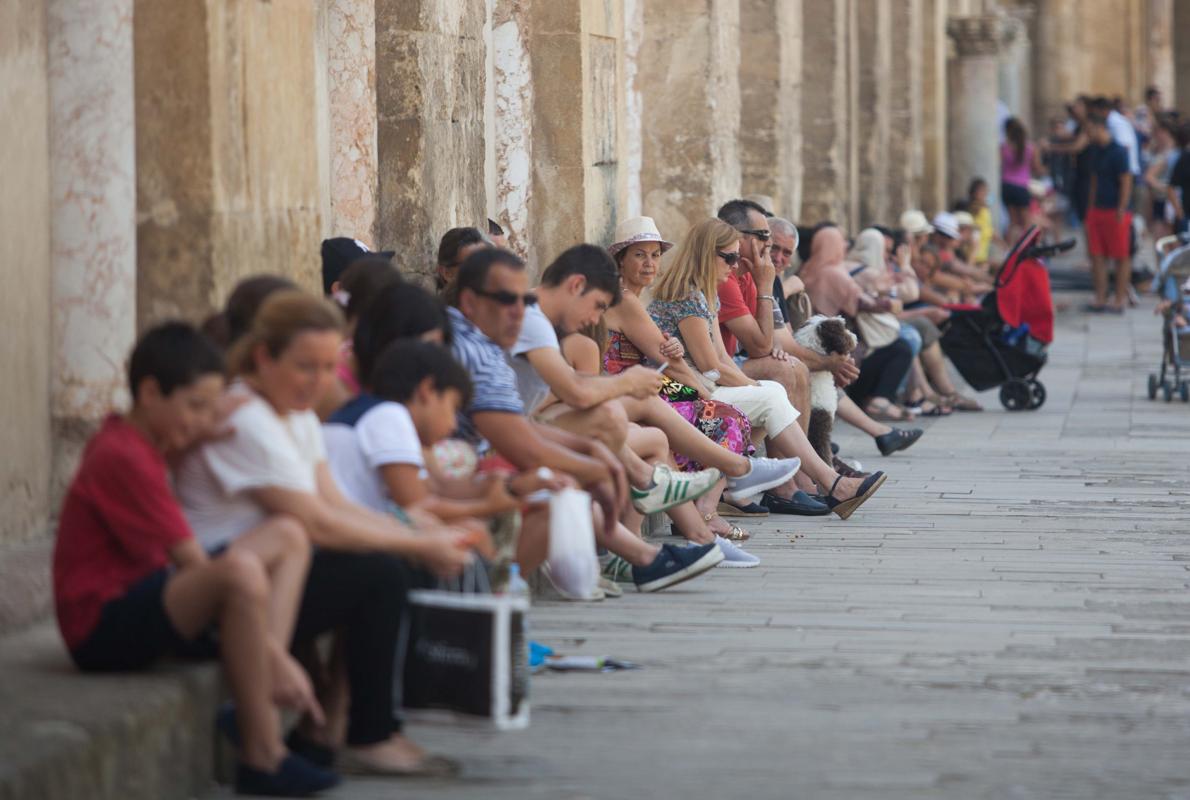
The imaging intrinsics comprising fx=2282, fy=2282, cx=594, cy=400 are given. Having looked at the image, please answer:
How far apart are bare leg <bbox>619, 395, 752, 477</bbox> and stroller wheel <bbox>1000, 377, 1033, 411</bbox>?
6012 millimetres

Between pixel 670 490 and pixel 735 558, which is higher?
pixel 670 490

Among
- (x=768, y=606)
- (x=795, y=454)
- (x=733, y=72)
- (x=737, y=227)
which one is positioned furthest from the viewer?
(x=733, y=72)

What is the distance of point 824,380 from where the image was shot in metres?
10.2

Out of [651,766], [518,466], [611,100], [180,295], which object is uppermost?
[611,100]

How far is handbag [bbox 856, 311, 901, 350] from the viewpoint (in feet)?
41.3

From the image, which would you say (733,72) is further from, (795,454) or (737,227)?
(795,454)

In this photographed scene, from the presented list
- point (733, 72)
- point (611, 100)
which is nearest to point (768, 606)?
point (611, 100)

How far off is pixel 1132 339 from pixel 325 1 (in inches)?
509

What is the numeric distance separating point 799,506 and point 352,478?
13.8ft

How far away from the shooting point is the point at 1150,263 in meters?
29.2

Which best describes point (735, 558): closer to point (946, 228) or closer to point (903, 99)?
point (946, 228)

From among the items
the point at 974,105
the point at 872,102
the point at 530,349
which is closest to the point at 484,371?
the point at 530,349

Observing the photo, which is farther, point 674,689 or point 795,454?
point 795,454

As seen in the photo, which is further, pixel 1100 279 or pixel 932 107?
pixel 932 107
